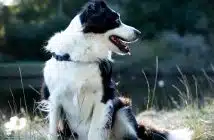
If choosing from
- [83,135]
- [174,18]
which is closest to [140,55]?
[174,18]

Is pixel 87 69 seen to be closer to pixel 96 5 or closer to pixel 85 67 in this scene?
pixel 85 67

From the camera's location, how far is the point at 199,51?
21.0 metres

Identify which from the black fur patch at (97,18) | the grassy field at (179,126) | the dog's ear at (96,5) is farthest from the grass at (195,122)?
the dog's ear at (96,5)

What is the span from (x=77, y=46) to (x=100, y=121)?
2.33 feet

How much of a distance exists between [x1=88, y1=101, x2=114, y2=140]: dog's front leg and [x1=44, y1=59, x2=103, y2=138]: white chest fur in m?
0.07

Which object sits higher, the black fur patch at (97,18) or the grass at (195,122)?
the black fur patch at (97,18)

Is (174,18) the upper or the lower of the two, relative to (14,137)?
lower

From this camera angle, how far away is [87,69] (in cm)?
516

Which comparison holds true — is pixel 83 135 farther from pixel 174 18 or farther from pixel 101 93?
pixel 174 18

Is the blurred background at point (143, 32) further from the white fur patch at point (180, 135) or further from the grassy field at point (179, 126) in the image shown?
the white fur patch at point (180, 135)

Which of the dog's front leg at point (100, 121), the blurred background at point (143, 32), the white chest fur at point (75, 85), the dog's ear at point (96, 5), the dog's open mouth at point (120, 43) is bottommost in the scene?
the blurred background at point (143, 32)

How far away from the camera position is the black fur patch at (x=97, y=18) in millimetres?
5156

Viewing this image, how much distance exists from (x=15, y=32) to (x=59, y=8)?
1.91 metres

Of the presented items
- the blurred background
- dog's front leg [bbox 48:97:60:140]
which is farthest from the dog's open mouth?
the blurred background
